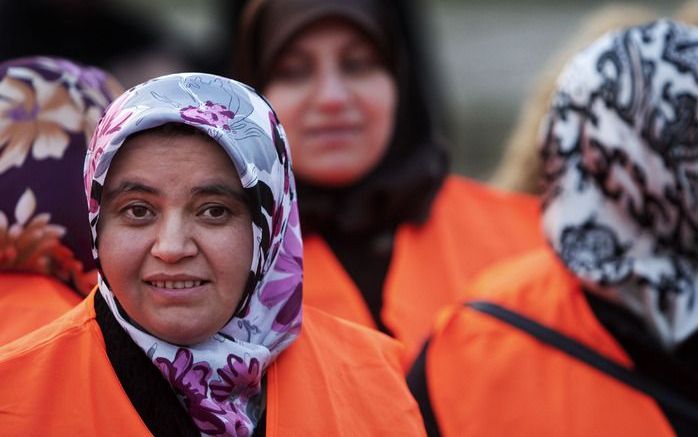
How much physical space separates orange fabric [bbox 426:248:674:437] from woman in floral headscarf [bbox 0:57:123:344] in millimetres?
870

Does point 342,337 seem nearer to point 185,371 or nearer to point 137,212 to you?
point 185,371

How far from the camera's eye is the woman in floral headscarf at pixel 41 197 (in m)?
2.57

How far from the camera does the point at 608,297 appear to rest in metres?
2.94

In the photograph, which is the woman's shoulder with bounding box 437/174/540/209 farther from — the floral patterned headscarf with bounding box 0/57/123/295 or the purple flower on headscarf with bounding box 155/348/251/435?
the purple flower on headscarf with bounding box 155/348/251/435

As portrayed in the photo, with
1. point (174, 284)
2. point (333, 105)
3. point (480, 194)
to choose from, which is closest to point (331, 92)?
point (333, 105)

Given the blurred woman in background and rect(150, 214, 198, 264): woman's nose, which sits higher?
rect(150, 214, 198, 264): woman's nose

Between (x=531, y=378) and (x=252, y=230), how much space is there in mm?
952

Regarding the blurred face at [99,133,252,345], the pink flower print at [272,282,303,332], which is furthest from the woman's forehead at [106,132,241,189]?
the pink flower print at [272,282,303,332]

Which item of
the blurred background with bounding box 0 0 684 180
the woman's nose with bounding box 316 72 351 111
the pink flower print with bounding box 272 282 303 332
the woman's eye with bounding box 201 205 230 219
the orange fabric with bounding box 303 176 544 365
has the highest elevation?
the woman's eye with bounding box 201 205 230 219

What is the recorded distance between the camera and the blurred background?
6129 millimetres

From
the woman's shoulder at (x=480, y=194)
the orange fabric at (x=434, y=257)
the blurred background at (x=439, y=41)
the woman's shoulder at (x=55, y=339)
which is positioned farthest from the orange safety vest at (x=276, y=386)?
the blurred background at (x=439, y=41)

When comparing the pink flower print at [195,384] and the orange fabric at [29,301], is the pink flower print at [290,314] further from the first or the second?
the orange fabric at [29,301]

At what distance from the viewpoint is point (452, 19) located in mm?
12523

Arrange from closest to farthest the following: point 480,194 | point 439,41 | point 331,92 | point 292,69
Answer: point 331,92 → point 292,69 → point 480,194 → point 439,41
